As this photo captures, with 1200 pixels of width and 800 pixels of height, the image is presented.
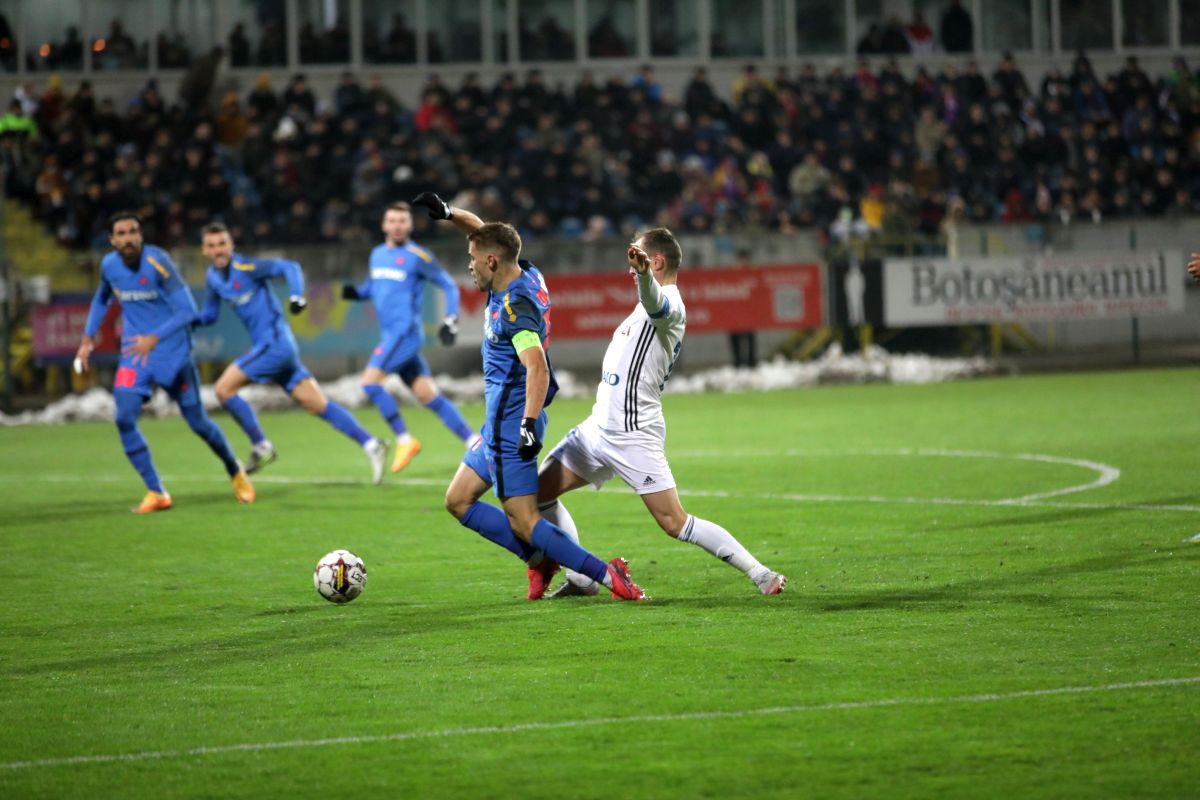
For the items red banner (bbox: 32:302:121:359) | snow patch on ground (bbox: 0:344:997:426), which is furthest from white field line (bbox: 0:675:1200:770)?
red banner (bbox: 32:302:121:359)

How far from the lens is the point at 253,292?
15.2m

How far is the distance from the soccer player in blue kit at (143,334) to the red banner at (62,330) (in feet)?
38.3

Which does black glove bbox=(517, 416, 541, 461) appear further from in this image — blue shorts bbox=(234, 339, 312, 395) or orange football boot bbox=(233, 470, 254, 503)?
blue shorts bbox=(234, 339, 312, 395)

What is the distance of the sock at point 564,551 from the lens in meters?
8.39

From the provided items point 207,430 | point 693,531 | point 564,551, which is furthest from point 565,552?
point 207,430

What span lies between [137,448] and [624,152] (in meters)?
18.3

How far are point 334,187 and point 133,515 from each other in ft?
54.8

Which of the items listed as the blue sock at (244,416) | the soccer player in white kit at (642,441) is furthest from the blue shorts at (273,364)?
the soccer player in white kit at (642,441)

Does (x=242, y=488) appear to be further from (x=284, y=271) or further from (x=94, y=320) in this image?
(x=284, y=271)

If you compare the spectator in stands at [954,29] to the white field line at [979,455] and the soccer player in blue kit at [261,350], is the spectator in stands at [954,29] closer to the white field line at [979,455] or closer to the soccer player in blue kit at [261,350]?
the white field line at [979,455]

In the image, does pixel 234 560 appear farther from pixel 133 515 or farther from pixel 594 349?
pixel 594 349

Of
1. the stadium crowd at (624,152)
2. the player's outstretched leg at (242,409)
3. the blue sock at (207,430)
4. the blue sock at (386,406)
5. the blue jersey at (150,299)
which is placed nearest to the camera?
the blue jersey at (150,299)

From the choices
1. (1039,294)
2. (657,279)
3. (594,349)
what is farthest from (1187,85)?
(657,279)

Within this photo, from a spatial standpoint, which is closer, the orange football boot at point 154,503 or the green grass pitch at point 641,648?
the green grass pitch at point 641,648
